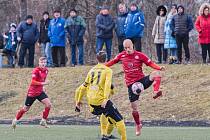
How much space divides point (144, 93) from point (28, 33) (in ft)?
17.0

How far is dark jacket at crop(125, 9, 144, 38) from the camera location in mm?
24172

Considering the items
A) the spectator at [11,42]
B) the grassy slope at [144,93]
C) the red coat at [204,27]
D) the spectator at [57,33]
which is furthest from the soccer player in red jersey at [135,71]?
the spectator at [11,42]

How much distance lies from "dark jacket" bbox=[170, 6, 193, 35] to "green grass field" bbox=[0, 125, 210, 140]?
5752 mm

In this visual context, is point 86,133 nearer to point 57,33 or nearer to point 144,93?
point 144,93

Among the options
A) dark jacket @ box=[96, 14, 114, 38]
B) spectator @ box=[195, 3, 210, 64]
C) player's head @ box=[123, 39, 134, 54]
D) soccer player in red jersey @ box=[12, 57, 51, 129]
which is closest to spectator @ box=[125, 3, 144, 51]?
dark jacket @ box=[96, 14, 114, 38]

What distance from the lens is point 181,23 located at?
24.1 m

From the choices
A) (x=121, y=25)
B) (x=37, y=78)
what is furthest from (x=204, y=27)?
(x=37, y=78)

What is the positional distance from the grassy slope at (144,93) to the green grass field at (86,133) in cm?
301

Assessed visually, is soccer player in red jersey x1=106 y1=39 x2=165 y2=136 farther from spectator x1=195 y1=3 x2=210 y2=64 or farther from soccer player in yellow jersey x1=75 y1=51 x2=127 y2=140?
spectator x1=195 y1=3 x2=210 y2=64

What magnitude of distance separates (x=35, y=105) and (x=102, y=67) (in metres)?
10.6

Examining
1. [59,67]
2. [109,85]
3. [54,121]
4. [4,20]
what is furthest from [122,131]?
[4,20]

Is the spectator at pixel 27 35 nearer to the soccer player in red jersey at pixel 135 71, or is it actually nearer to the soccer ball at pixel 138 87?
the soccer player in red jersey at pixel 135 71

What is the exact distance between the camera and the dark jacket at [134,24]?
24172 mm

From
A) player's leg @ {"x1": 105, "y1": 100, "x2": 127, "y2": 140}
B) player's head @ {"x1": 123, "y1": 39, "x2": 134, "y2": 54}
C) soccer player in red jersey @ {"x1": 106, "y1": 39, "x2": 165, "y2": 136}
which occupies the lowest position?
player's leg @ {"x1": 105, "y1": 100, "x2": 127, "y2": 140}
